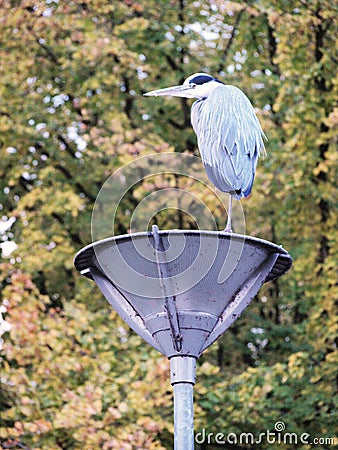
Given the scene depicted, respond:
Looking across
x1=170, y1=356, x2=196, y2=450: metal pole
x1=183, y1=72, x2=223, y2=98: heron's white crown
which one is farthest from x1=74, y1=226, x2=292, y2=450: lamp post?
x1=183, y1=72, x2=223, y2=98: heron's white crown

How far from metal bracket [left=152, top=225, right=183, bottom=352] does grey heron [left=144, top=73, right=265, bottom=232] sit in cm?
81

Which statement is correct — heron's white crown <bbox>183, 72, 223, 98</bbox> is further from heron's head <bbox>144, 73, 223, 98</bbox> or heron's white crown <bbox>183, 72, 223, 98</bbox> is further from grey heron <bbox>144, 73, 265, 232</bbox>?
grey heron <bbox>144, 73, 265, 232</bbox>

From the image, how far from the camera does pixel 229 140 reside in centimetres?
465

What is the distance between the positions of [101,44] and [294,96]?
88.3 inches

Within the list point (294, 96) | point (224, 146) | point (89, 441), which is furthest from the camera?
point (294, 96)

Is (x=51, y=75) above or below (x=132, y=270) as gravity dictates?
above

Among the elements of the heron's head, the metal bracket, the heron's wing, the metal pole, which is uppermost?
the heron's head

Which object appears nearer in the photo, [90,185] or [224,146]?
[224,146]

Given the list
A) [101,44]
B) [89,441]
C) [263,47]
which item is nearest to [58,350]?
[89,441]

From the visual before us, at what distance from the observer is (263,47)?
1115 cm

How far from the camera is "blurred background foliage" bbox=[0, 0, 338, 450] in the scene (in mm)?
8617

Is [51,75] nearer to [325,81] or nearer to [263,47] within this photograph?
[263,47]

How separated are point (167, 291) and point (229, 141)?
1.21m

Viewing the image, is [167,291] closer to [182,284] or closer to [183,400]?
[182,284]
